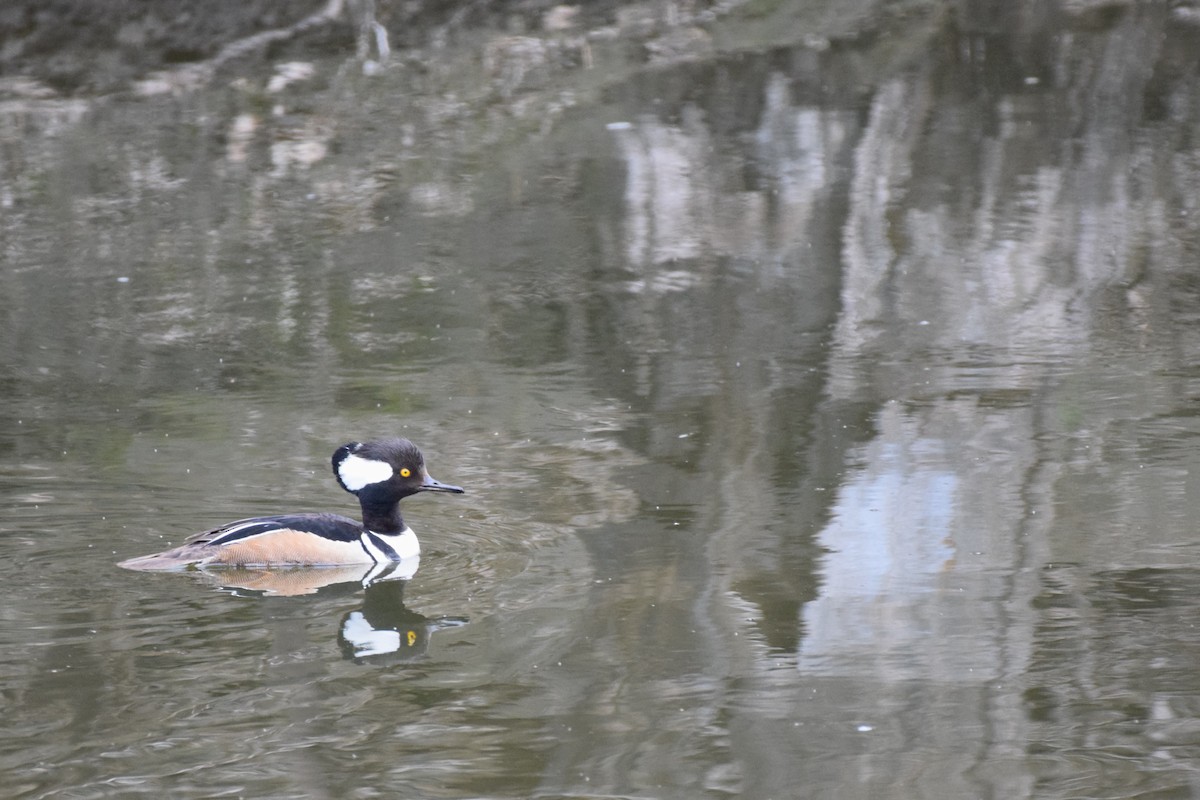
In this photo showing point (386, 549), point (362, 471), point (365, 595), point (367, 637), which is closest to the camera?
point (367, 637)

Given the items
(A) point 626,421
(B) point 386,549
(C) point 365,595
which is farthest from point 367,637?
(A) point 626,421

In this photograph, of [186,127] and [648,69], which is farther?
Result: [648,69]

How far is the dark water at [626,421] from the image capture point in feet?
17.2

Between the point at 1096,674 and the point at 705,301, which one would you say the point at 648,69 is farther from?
the point at 1096,674

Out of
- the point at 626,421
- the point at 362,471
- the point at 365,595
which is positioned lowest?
the point at 365,595

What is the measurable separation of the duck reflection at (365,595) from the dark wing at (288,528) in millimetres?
137

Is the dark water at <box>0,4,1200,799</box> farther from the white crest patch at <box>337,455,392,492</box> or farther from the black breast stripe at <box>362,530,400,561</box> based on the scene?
the white crest patch at <box>337,455,392,492</box>

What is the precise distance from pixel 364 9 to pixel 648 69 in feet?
13.3

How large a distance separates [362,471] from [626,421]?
1837mm

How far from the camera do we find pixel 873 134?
1398 centimetres

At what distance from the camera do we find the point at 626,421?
8367 mm

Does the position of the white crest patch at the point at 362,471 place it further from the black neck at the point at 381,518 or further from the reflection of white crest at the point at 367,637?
the reflection of white crest at the point at 367,637

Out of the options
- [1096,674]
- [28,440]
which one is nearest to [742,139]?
[28,440]

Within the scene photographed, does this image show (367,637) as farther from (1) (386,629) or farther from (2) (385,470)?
(2) (385,470)
